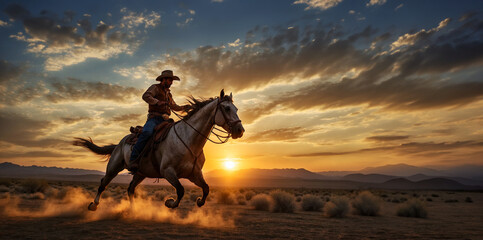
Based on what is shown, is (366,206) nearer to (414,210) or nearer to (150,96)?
(414,210)

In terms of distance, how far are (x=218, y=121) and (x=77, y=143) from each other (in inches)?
263

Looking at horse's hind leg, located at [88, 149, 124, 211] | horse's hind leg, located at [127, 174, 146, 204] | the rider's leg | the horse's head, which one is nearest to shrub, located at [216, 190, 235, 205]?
horse's hind leg, located at [127, 174, 146, 204]

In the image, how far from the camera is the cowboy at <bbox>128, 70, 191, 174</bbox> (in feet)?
24.7

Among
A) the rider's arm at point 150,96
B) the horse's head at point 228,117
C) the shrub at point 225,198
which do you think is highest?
the rider's arm at point 150,96

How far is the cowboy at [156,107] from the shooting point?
7521 mm

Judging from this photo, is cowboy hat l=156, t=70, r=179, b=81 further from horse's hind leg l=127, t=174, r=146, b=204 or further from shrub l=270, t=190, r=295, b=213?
shrub l=270, t=190, r=295, b=213

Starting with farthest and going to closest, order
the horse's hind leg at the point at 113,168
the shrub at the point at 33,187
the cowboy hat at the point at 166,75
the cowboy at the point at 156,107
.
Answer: the shrub at the point at 33,187
the horse's hind leg at the point at 113,168
the cowboy hat at the point at 166,75
the cowboy at the point at 156,107

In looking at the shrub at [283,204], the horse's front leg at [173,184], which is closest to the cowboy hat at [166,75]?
the horse's front leg at [173,184]

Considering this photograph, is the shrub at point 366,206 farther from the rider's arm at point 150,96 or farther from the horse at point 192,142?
the rider's arm at point 150,96

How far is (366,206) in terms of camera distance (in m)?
14.6

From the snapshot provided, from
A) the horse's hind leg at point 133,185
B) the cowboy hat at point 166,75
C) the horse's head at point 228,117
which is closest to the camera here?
the horse's head at point 228,117

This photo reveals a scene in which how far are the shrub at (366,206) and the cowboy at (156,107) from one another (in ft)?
38.1

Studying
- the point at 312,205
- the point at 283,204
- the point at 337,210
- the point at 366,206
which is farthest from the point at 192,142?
the point at 312,205

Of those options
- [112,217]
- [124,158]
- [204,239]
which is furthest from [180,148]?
[112,217]
